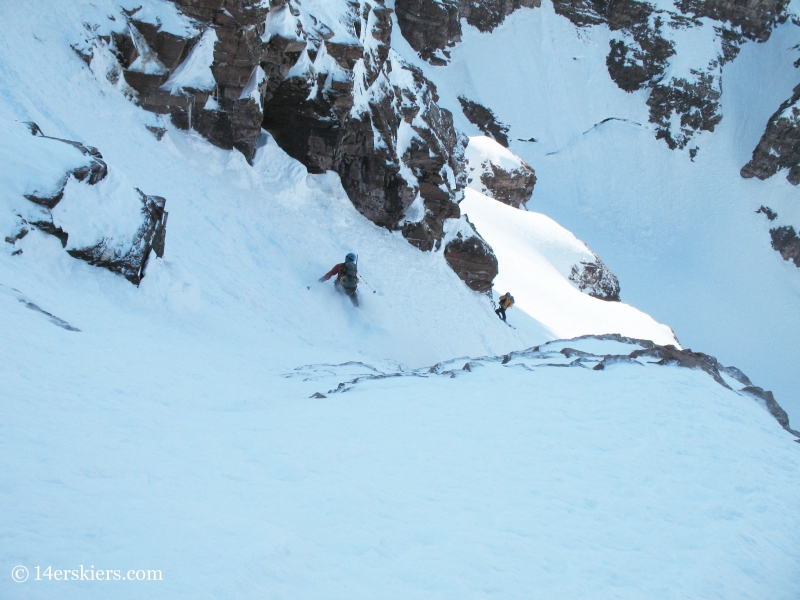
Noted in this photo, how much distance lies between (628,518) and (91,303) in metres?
6.89

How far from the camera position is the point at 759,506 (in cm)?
→ 552

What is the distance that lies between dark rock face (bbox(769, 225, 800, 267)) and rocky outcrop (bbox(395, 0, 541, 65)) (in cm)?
3355

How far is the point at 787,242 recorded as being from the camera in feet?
168

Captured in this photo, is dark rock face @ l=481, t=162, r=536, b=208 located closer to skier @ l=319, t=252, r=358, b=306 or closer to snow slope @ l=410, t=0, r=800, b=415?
snow slope @ l=410, t=0, r=800, b=415

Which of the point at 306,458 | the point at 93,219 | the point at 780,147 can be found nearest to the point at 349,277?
the point at 93,219

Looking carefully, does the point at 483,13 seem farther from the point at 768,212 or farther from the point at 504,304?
the point at 504,304

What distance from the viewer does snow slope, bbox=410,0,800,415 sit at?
1805 inches

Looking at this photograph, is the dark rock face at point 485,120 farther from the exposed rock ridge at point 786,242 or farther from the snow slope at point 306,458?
the snow slope at point 306,458

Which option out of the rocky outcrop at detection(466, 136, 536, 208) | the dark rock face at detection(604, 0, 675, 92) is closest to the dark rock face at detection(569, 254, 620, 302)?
the rocky outcrop at detection(466, 136, 536, 208)

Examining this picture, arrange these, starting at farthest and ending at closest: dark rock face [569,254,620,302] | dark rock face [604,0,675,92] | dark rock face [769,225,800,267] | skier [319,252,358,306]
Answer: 1. dark rock face [604,0,675,92]
2. dark rock face [769,225,800,267]
3. dark rock face [569,254,620,302]
4. skier [319,252,358,306]

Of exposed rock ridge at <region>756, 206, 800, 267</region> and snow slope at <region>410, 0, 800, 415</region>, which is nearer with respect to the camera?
snow slope at <region>410, 0, 800, 415</region>

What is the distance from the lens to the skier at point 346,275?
46.7 ft

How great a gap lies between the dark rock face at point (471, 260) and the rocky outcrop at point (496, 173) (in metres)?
18.6

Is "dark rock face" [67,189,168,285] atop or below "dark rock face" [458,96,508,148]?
below
